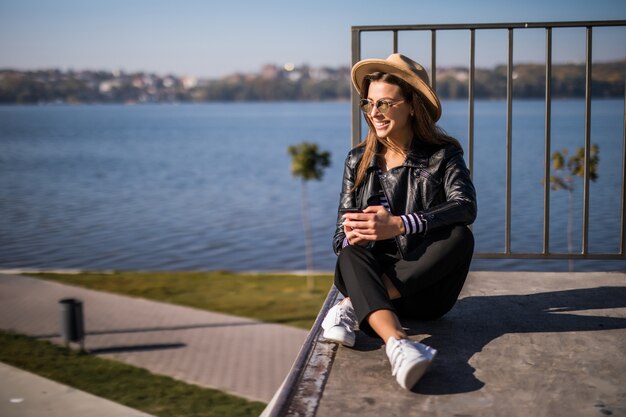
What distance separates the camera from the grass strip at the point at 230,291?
598 inches

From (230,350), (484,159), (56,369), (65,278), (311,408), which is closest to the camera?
(311,408)

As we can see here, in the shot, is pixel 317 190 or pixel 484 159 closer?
pixel 317 190

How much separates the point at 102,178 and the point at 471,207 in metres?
65.7

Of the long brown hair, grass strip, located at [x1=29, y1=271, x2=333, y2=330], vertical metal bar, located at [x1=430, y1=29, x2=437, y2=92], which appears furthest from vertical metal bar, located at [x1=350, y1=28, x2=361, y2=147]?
grass strip, located at [x1=29, y1=271, x2=333, y2=330]

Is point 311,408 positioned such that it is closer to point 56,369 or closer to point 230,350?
point 56,369

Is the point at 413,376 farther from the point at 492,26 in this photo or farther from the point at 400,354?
the point at 492,26

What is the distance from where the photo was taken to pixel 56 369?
9.64 m

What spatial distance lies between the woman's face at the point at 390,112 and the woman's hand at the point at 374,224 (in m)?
0.38

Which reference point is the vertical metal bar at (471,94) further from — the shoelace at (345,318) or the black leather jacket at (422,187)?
the shoelace at (345,318)

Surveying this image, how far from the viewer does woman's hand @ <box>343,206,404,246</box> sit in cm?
248

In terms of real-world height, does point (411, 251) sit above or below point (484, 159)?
above

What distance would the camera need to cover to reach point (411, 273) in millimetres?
2553

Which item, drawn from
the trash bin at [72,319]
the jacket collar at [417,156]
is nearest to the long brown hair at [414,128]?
the jacket collar at [417,156]

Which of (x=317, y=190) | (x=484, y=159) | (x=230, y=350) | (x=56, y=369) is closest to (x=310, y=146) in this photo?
(x=230, y=350)
